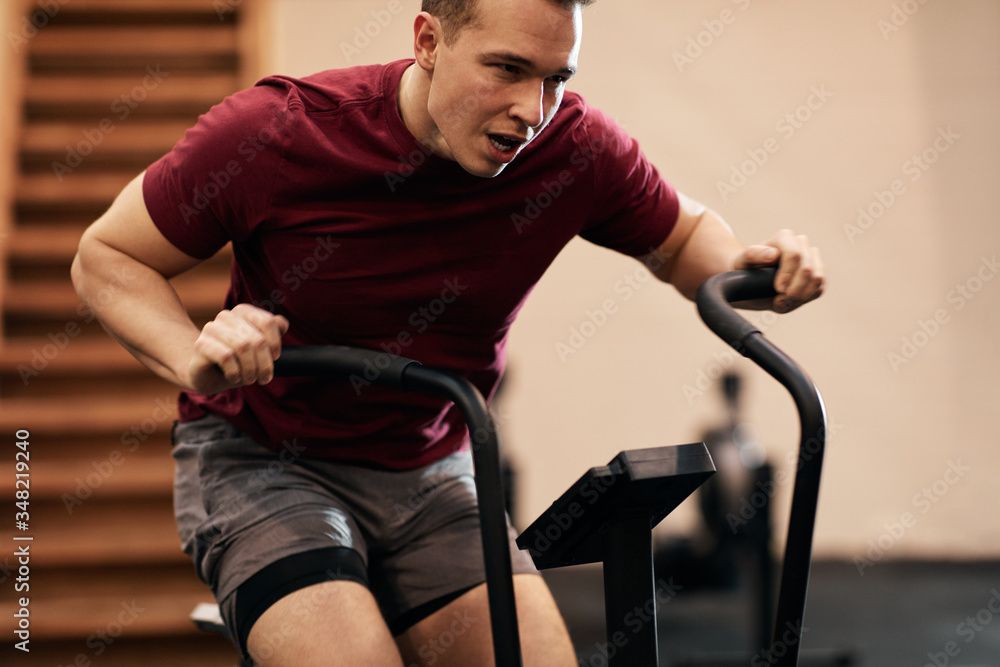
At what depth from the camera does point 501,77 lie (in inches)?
45.9

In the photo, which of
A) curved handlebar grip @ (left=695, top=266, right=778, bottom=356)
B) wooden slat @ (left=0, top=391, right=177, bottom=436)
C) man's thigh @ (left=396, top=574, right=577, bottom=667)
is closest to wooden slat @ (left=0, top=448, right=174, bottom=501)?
wooden slat @ (left=0, top=391, right=177, bottom=436)

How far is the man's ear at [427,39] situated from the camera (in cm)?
124

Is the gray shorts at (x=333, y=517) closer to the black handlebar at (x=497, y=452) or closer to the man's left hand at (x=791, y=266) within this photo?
the black handlebar at (x=497, y=452)

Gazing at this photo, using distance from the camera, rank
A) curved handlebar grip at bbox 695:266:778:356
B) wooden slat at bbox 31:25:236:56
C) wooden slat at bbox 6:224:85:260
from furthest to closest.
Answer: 1. wooden slat at bbox 31:25:236:56
2. wooden slat at bbox 6:224:85:260
3. curved handlebar grip at bbox 695:266:778:356

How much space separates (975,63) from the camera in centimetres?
536

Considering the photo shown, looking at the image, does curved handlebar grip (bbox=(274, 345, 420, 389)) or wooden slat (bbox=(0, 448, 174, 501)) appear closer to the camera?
curved handlebar grip (bbox=(274, 345, 420, 389))

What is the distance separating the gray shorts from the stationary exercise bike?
0.28m

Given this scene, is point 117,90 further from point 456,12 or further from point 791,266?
point 791,266

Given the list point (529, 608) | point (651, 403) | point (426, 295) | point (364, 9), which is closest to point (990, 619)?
point (651, 403)

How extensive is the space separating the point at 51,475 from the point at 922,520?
4.57m

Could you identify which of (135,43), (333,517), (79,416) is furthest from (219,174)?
(135,43)

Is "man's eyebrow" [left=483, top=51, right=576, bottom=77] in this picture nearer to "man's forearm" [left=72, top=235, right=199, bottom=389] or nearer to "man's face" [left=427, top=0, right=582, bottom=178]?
"man's face" [left=427, top=0, right=582, bottom=178]

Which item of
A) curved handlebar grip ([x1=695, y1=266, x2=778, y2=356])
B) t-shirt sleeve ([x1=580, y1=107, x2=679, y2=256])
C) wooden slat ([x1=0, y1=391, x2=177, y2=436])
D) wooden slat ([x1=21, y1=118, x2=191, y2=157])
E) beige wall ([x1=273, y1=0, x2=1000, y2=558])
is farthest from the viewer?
beige wall ([x1=273, y1=0, x2=1000, y2=558])

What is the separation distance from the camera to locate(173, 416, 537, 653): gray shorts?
4.15 feet
